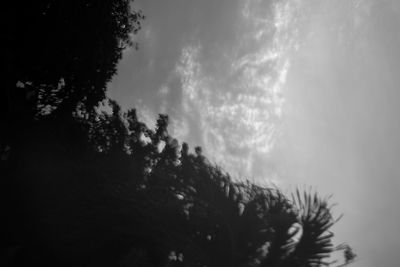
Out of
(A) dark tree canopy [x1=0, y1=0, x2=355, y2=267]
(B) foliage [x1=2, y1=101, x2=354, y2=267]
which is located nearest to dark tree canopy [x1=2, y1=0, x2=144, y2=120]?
(A) dark tree canopy [x1=0, y1=0, x2=355, y2=267]

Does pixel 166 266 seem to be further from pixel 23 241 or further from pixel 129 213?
pixel 23 241

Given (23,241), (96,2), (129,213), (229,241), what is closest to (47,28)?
(96,2)

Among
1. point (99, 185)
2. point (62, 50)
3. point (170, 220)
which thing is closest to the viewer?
point (170, 220)

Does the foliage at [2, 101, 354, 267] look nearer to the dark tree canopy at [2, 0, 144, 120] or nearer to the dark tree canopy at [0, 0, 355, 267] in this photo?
the dark tree canopy at [0, 0, 355, 267]

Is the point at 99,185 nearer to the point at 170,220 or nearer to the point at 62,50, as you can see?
the point at 170,220

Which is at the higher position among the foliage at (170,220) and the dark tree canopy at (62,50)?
the dark tree canopy at (62,50)

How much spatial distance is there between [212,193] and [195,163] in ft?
2.78

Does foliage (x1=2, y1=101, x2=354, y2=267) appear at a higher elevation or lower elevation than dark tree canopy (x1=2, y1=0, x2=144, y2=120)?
lower

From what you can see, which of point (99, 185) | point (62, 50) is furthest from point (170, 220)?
point (62, 50)

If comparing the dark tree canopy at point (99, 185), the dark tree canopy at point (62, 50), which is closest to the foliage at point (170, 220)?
the dark tree canopy at point (99, 185)

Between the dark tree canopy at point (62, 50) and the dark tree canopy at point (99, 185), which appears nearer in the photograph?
the dark tree canopy at point (99, 185)

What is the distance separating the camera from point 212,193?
5.99 meters

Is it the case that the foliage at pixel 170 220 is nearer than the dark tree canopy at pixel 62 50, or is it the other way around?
the foliage at pixel 170 220

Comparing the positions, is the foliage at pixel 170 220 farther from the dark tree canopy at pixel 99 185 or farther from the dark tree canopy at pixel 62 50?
the dark tree canopy at pixel 62 50
